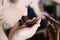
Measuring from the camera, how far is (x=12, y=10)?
615mm

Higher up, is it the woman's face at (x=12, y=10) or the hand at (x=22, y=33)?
the woman's face at (x=12, y=10)

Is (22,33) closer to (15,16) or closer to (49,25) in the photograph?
(15,16)

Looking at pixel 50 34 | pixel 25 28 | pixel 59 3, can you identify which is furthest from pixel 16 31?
pixel 59 3

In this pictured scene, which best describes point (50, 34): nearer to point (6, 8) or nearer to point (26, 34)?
point (26, 34)

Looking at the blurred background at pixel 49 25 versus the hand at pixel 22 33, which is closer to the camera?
the hand at pixel 22 33

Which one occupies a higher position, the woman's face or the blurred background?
the woman's face

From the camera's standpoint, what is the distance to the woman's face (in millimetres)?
600


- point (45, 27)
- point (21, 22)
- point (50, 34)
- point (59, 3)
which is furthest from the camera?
point (59, 3)

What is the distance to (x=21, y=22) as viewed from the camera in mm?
740

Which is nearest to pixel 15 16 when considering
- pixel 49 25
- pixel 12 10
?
pixel 12 10

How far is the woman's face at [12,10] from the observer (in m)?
0.60

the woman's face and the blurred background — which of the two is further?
the blurred background

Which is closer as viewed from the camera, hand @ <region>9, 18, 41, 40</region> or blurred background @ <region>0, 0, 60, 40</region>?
hand @ <region>9, 18, 41, 40</region>

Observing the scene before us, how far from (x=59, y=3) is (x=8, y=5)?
0.81m
